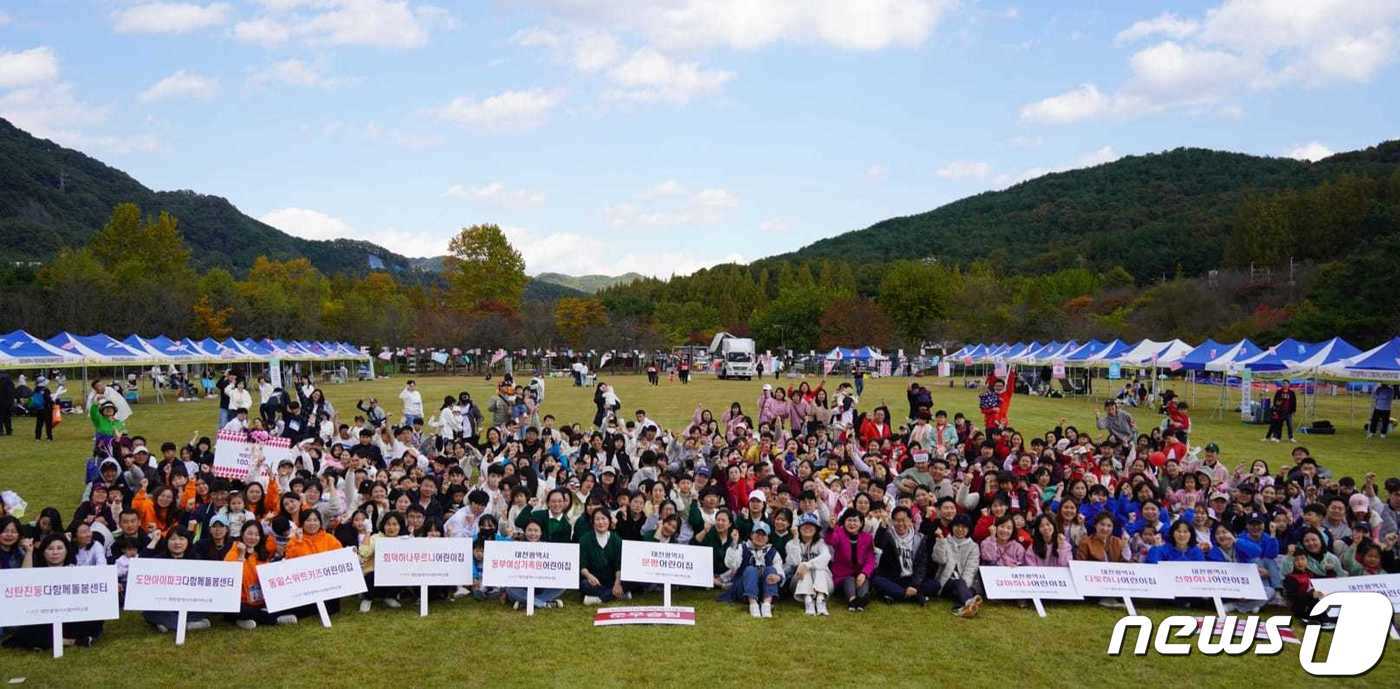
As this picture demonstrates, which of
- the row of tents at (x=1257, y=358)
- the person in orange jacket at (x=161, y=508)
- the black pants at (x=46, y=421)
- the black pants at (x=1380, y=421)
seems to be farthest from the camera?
the black pants at (x=1380, y=421)

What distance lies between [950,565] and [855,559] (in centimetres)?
92

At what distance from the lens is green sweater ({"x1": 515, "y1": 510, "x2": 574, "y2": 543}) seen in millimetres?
8500

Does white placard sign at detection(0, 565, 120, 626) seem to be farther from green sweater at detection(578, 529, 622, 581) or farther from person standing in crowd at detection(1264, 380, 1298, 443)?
person standing in crowd at detection(1264, 380, 1298, 443)

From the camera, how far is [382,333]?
226 ft

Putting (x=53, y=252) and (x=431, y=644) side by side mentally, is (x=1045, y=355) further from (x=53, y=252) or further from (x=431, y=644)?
(x=53, y=252)

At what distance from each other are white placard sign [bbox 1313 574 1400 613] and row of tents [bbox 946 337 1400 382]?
16398 millimetres

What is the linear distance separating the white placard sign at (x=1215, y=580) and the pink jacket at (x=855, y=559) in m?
2.71

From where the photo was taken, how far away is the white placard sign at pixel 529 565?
799 centimetres

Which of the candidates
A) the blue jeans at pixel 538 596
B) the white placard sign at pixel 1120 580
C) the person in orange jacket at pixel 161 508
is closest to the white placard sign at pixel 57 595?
the person in orange jacket at pixel 161 508

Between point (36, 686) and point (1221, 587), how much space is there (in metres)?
9.72

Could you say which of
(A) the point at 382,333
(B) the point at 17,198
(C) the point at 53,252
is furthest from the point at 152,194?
(A) the point at 382,333

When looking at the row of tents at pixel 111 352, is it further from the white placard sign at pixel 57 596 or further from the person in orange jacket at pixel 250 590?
the person in orange jacket at pixel 250 590

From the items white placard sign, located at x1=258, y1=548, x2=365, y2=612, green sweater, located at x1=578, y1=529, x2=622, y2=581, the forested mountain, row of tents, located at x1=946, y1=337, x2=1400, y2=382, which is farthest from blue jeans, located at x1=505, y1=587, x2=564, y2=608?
the forested mountain

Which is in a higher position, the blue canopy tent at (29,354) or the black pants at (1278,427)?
the blue canopy tent at (29,354)
